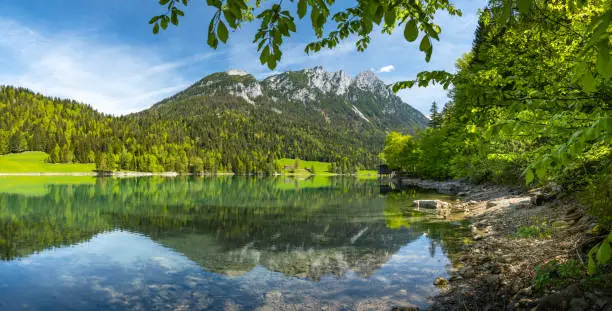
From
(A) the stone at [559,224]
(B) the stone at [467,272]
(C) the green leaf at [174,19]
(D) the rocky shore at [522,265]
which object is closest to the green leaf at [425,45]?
(C) the green leaf at [174,19]

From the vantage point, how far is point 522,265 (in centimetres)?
981

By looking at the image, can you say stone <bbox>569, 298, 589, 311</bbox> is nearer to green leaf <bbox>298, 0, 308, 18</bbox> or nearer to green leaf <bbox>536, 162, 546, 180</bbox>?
green leaf <bbox>536, 162, 546, 180</bbox>

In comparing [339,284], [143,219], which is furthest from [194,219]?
[339,284]

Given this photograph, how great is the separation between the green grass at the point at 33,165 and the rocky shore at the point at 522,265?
606 feet

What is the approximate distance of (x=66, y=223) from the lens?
84.0 feet

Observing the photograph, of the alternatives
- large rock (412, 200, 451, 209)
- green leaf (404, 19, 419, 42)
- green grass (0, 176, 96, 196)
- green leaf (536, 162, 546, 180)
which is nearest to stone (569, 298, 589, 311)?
green leaf (536, 162, 546, 180)

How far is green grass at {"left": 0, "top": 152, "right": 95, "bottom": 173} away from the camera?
151 metres

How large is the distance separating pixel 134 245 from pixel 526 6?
21025 millimetres

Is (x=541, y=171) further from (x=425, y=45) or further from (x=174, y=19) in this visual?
(x=174, y=19)

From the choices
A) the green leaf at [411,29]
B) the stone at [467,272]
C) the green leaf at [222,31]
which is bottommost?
the stone at [467,272]

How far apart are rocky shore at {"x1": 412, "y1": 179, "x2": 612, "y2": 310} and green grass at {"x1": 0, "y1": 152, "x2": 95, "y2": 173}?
184621 mm

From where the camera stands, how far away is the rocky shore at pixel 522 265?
21.0ft

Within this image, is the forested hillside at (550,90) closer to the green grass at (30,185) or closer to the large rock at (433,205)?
the large rock at (433,205)

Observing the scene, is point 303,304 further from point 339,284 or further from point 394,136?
point 394,136
